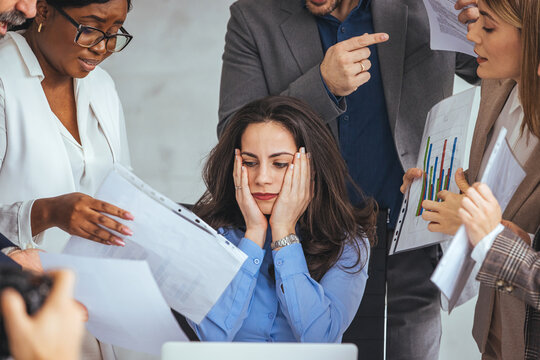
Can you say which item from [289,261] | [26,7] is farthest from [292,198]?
[26,7]

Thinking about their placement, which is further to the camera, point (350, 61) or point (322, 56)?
point (322, 56)

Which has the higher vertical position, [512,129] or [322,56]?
[322,56]

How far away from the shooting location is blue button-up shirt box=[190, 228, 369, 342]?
1.74 m

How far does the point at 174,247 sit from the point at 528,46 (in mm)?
884

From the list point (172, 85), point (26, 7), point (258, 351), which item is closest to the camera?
point (258, 351)

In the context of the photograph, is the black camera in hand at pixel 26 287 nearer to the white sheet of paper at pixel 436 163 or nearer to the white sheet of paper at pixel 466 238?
the white sheet of paper at pixel 466 238

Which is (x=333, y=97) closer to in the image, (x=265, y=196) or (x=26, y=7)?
(x=265, y=196)

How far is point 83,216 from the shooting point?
157 cm

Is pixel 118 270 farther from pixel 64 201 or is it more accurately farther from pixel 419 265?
pixel 419 265

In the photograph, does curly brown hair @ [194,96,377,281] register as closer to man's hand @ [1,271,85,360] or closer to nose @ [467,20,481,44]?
nose @ [467,20,481,44]

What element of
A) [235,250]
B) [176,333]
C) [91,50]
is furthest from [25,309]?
[91,50]

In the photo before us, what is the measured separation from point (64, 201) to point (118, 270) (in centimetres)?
53

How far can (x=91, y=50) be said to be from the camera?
191cm

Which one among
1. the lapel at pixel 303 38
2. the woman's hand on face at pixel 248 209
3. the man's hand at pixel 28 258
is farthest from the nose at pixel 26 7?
the lapel at pixel 303 38
